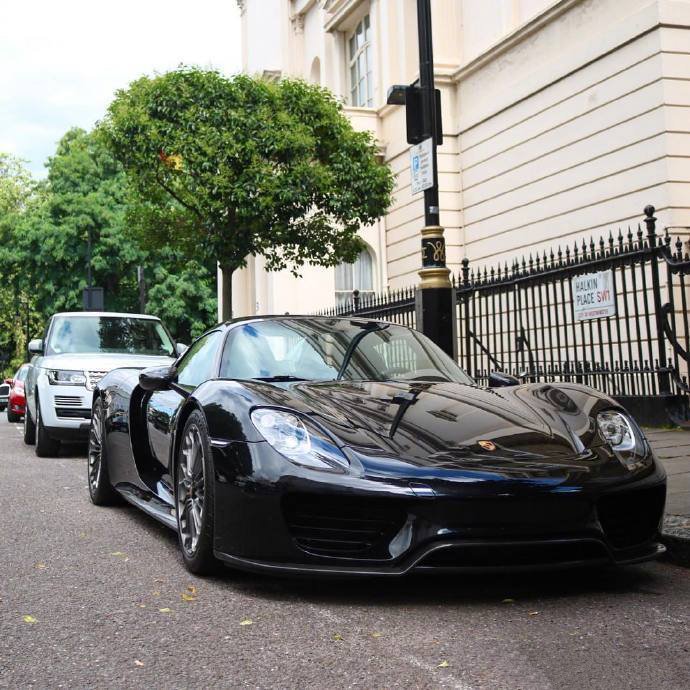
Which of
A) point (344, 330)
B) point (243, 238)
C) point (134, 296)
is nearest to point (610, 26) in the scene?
point (243, 238)

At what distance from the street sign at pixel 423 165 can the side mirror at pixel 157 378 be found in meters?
3.70

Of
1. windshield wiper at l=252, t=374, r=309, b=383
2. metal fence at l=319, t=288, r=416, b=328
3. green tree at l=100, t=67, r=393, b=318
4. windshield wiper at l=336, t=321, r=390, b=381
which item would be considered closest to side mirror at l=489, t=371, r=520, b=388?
windshield wiper at l=336, t=321, r=390, b=381

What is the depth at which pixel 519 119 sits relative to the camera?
18.7 metres

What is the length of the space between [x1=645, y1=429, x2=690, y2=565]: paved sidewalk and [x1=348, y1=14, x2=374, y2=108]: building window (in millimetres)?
17627

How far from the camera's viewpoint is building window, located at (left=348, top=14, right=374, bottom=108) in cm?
2538

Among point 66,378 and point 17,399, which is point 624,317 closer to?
point 66,378

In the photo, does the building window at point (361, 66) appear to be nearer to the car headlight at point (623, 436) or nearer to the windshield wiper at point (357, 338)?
the windshield wiper at point (357, 338)

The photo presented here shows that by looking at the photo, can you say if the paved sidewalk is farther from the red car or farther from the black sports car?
the red car

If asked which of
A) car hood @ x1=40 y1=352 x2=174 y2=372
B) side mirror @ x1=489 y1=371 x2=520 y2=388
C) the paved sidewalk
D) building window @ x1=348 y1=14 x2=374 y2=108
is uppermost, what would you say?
building window @ x1=348 y1=14 x2=374 y2=108

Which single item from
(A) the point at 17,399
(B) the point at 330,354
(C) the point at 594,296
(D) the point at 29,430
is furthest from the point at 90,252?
(B) the point at 330,354

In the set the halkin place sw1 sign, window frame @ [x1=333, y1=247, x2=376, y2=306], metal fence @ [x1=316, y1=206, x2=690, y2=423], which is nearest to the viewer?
metal fence @ [x1=316, y1=206, x2=690, y2=423]

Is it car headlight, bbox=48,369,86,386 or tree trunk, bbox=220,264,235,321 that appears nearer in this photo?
car headlight, bbox=48,369,86,386

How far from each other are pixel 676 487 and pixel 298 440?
3.18 meters

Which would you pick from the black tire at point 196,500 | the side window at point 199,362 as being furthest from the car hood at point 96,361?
the black tire at point 196,500
